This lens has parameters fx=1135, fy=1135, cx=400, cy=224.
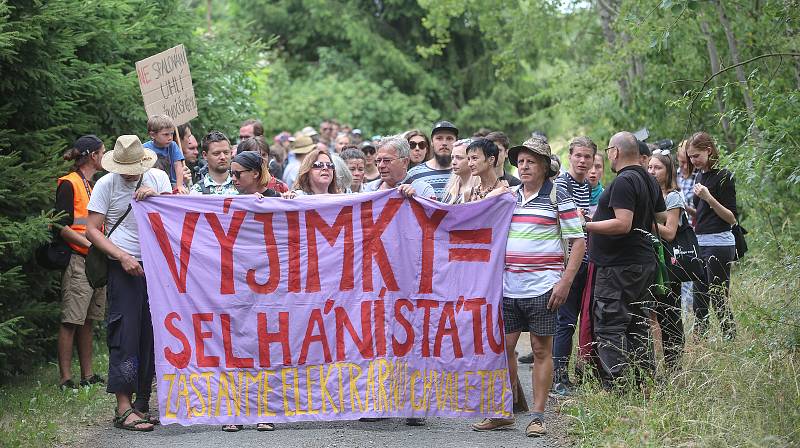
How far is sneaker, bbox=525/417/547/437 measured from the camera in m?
7.61

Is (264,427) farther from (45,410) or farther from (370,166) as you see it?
(370,166)

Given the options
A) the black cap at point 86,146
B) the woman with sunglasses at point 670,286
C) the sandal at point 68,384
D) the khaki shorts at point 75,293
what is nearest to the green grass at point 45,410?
the sandal at point 68,384

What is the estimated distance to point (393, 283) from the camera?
791 centimetres

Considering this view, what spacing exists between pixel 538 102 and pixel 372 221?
86.3 feet

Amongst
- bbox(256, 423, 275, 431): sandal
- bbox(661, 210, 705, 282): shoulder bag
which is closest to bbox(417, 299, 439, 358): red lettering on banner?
bbox(256, 423, 275, 431): sandal

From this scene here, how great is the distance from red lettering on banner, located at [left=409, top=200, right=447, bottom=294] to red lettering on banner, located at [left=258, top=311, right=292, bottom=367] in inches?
39.0

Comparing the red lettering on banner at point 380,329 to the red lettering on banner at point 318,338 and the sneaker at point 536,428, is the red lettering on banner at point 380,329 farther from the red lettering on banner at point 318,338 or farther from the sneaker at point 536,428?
the sneaker at point 536,428

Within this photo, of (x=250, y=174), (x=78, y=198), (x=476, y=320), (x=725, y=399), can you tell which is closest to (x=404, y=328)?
(x=476, y=320)

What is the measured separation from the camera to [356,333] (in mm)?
7871

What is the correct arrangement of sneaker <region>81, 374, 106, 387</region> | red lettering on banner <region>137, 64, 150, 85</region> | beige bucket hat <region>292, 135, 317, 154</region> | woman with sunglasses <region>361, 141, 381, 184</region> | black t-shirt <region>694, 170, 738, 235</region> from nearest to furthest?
1. sneaker <region>81, 374, 106, 387</region>
2. black t-shirt <region>694, 170, 738, 235</region>
3. red lettering on banner <region>137, 64, 150, 85</region>
4. woman with sunglasses <region>361, 141, 381, 184</region>
5. beige bucket hat <region>292, 135, 317, 154</region>

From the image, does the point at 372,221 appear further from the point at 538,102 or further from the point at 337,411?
the point at 538,102

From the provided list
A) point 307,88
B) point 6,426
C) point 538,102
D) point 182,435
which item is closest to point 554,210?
point 182,435

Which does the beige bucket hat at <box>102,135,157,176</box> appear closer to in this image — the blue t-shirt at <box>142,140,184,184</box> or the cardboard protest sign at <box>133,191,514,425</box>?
the cardboard protest sign at <box>133,191,514,425</box>

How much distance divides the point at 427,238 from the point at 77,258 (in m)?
3.32
